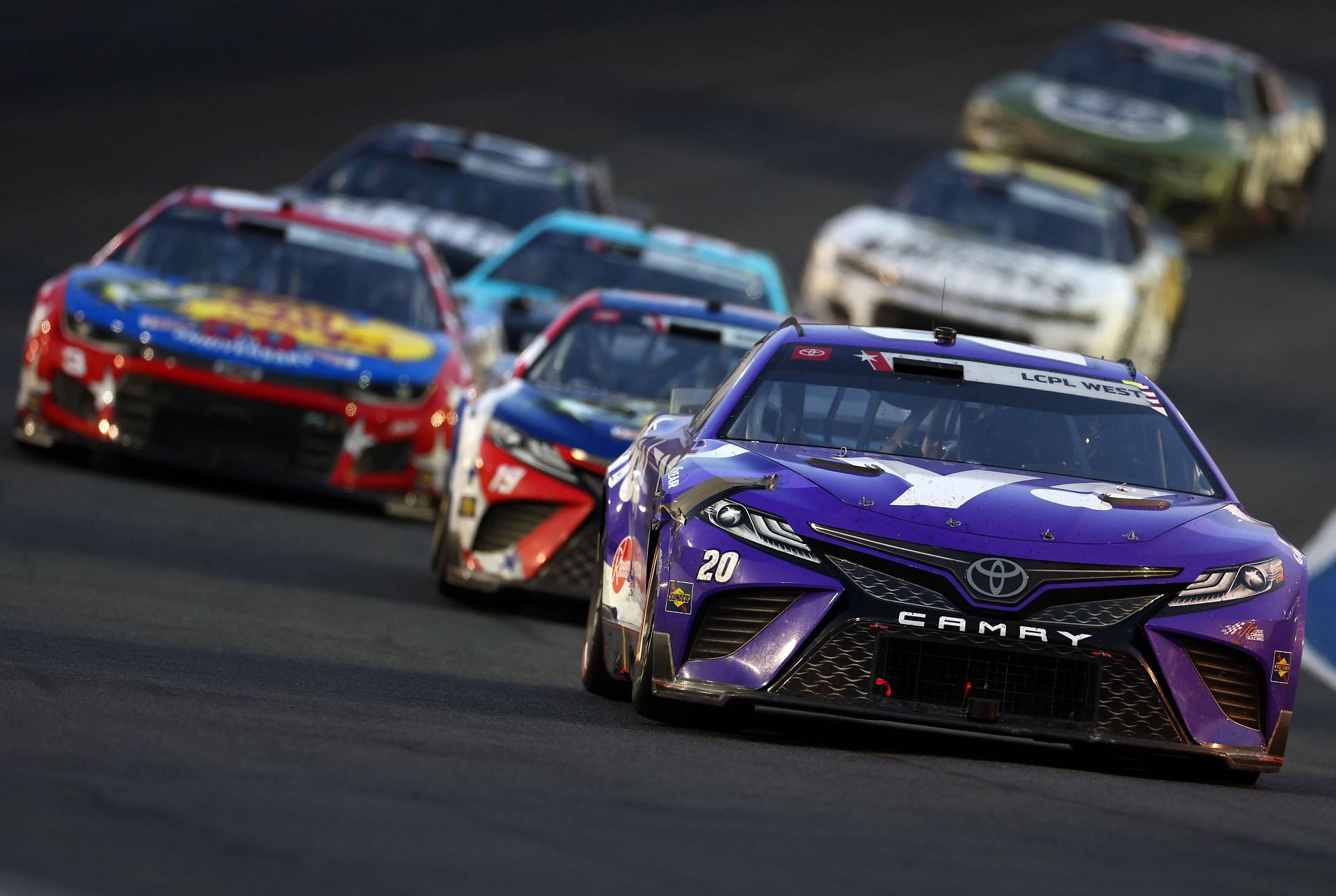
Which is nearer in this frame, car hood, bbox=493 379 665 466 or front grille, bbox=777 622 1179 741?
front grille, bbox=777 622 1179 741

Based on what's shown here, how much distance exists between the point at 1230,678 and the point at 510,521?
4.19 meters

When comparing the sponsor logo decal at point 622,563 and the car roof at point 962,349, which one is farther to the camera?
the car roof at point 962,349

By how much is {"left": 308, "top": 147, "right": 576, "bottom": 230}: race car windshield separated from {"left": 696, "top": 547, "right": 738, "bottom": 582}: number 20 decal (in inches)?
483

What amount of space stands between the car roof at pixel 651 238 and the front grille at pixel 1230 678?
349 inches

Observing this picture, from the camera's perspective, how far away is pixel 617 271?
1695 cm

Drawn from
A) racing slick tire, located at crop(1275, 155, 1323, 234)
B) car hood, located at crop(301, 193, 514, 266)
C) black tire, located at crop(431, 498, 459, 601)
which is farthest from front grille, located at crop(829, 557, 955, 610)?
racing slick tire, located at crop(1275, 155, 1323, 234)

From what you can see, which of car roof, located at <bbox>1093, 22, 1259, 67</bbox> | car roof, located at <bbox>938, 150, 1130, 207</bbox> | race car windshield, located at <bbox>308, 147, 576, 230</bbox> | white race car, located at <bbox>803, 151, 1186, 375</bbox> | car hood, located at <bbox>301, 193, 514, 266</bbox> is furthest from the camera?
car roof, located at <bbox>1093, 22, 1259, 67</bbox>

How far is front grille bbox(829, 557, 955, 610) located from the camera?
7559 mm

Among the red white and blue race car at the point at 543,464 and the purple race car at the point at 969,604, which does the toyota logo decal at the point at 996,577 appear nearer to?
the purple race car at the point at 969,604

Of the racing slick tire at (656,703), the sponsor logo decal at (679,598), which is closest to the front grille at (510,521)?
the racing slick tire at (656,703)

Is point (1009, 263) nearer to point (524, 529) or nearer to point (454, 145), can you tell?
point (454, 145)

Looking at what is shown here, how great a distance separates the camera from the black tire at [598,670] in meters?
8.96

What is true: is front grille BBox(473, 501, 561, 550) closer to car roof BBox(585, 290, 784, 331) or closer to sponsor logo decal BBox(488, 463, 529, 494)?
sponsor logo decal BBox(488, 463, 529, 494)

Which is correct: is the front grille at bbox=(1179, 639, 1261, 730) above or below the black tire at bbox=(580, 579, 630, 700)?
above
